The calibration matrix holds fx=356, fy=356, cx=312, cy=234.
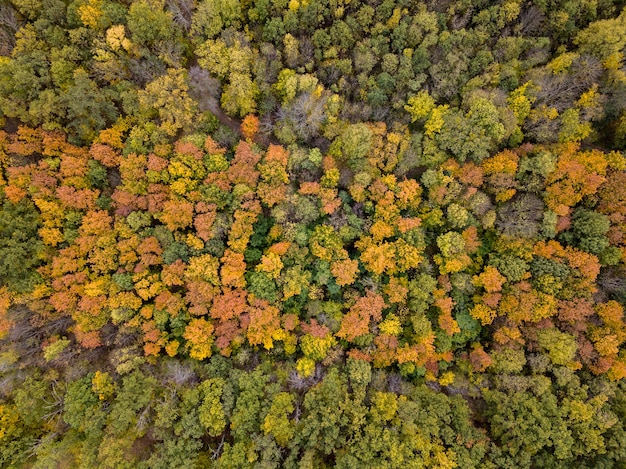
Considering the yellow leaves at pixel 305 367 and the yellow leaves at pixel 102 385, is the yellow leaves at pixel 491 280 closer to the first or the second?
the yellow leaves at pixel 305 367

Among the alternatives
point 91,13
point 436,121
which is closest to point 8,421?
point 91,13

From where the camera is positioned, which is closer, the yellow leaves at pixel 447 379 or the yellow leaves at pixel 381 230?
the yellow leaves at pixel 447 379

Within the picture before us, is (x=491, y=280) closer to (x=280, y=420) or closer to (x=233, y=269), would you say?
(x=280, y=420)

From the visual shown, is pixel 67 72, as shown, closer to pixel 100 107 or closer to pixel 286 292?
pixel 100 107

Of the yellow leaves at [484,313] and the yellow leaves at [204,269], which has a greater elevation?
the yellow leaves at [204,269]

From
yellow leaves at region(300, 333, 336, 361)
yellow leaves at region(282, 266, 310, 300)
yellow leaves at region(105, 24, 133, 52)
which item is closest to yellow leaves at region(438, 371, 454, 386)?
yellow leaves at region(300, 333, 336, 361)

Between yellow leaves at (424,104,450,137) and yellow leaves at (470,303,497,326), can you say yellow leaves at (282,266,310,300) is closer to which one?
yellow leaves at (470,303,497,326)

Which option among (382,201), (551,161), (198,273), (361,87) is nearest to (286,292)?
(198,273)

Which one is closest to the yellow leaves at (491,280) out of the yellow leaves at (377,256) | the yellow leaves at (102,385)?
the yellow leaves at (377,256)
